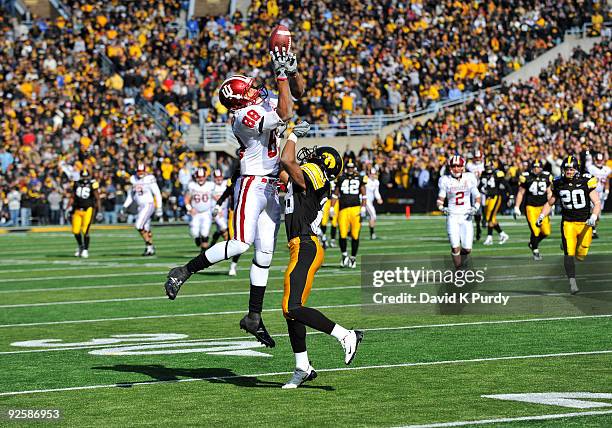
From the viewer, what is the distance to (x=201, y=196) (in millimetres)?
23562

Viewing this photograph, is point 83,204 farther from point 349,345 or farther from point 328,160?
point 349,345

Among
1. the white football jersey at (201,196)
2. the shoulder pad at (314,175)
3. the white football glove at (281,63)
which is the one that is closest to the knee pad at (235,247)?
the shoulder pad at (314,175)

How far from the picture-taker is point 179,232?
114 ft

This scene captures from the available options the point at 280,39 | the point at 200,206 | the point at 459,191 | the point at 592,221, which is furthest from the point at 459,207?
the point at 280,39

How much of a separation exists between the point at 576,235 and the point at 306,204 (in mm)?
7671

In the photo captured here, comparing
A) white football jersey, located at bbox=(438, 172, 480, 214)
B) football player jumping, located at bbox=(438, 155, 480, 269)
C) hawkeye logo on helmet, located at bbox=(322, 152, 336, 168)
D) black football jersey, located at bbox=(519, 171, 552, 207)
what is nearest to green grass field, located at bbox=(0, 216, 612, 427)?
football player jumping, located at bbox=(438, 155, 480, 269)

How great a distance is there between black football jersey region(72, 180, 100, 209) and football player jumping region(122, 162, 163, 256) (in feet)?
2.43

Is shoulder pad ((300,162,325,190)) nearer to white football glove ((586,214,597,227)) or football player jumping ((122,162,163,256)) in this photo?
white football glove ((586,214,597,227))

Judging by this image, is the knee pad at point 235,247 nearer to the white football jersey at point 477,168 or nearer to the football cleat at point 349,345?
the football cleat at point 349,345

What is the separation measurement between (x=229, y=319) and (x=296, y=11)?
108 ft

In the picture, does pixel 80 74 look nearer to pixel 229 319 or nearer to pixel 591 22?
pixel 591 22

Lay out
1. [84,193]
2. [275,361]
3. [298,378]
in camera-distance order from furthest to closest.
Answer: [84,193]
[275,361]
[298,378]

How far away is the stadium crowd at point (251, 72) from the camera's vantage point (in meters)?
39.5

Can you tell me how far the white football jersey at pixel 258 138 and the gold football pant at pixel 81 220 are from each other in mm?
16230
